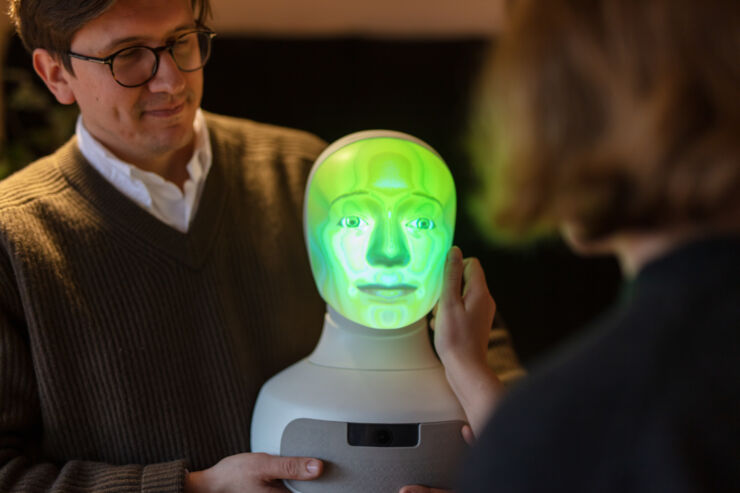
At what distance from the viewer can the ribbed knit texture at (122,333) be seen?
4.07ft

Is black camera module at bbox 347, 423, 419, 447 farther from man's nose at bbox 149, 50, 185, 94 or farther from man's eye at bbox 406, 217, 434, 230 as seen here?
man's nose at bbox 149, 50, 185, 94

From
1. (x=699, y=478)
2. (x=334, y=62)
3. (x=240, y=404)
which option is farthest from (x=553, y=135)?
(x=334, y=62)

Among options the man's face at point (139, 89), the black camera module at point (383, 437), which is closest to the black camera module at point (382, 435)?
the black camera module at point (383, 437)

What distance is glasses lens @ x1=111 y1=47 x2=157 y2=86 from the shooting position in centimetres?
132

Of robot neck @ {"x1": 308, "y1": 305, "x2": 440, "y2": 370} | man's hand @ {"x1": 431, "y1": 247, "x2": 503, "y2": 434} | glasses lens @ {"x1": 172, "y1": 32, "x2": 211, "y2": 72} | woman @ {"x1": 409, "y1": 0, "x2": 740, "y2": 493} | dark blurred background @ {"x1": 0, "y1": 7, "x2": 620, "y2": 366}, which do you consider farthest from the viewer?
dark blurred background @ {"x1": 0, "y1": 7, "x2": 620, "y2": 366}

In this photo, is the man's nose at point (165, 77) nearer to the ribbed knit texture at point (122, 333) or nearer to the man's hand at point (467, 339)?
the ribbed knit texture at point (122, 333)

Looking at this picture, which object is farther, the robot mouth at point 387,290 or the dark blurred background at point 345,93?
the dark blurred background at point 345,93

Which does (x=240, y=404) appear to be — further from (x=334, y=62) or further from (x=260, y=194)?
(x=334, y=62)

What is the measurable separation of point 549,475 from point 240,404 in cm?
78

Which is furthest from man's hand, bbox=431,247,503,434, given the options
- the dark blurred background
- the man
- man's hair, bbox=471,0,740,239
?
the dark blurred background

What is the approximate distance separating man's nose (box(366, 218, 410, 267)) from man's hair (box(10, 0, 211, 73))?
0.60 meters

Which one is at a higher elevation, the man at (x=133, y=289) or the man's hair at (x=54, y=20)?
the man's hair at (x=54, y=20)

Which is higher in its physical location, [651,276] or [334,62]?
[334,62]

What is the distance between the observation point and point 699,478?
623mm
